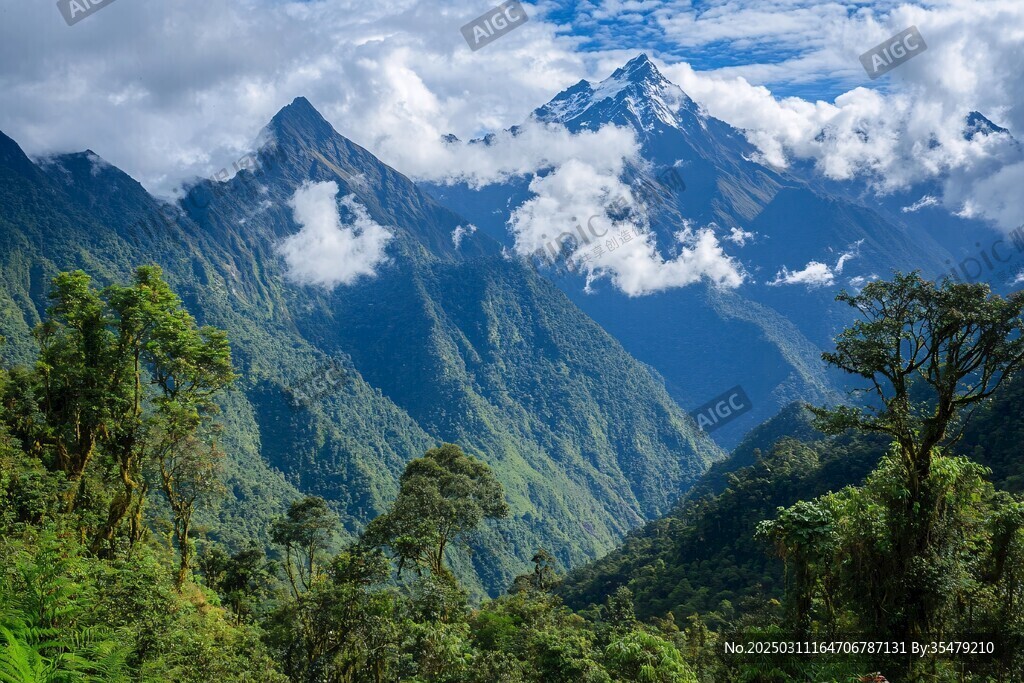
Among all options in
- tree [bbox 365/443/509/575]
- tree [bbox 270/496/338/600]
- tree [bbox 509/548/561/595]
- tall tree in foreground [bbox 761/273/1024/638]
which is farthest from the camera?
tree [bbox 509/548/561/595]

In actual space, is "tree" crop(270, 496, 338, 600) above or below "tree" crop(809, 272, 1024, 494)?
above

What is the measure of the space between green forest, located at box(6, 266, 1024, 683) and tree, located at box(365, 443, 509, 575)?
108mm

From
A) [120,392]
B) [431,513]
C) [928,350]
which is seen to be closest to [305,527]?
[431,513]

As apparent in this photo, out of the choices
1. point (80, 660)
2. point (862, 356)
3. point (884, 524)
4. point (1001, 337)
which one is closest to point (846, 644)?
point (884, 524)

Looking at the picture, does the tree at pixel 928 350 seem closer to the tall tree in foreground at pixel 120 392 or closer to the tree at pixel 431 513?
the tree at pixel 431 513

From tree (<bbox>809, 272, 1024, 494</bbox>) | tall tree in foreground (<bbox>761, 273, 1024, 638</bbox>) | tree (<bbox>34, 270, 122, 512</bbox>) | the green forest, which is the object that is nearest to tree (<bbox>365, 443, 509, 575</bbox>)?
the green forest

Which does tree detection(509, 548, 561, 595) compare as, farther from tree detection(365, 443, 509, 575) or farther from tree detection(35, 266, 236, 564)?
tree detection(35, 266, 236, 564)

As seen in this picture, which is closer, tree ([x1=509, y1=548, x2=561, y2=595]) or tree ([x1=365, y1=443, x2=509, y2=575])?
tree ([x1=365, y1=443, x2=509, y2=575])

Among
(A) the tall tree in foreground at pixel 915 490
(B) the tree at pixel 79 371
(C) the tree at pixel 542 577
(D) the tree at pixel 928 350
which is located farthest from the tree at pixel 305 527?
(D) the tree at pixel 928 350

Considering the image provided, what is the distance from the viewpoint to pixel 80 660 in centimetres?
840

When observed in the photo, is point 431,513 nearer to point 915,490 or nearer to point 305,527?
point 305,527

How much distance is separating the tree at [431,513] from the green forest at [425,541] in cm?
11

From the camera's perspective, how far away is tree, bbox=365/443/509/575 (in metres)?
27.8

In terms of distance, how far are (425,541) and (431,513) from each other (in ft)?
4.07
